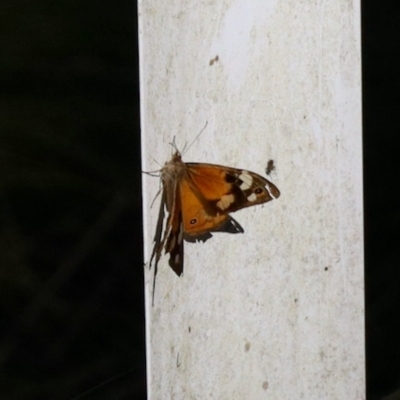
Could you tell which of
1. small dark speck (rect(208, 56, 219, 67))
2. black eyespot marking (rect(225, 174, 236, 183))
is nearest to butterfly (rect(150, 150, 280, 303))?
black eyespot marking (rect(225, 174, 236, 183))

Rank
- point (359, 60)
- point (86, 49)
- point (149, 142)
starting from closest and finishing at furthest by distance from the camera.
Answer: point (359, 60), point (149, 142), point (86, 49)

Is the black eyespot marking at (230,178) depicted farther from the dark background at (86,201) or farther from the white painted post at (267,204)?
the dark background at (86,201)

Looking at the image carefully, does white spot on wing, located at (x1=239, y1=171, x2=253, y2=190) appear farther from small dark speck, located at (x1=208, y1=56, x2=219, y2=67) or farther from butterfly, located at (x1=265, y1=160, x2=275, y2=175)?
small dark speck, located at (x1=208, y1=56, x2=219, y2=67)

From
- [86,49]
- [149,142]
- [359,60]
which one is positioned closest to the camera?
[359,60]

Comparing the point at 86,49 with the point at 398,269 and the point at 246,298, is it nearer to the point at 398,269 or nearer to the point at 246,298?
the point at 246,298

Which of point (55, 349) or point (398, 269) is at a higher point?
point (398, 269)

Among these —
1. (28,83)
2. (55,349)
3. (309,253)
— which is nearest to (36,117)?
(28,83)

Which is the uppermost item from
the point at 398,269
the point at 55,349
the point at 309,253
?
the point at 309,253

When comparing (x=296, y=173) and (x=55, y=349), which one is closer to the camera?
(x=296, y=173)
